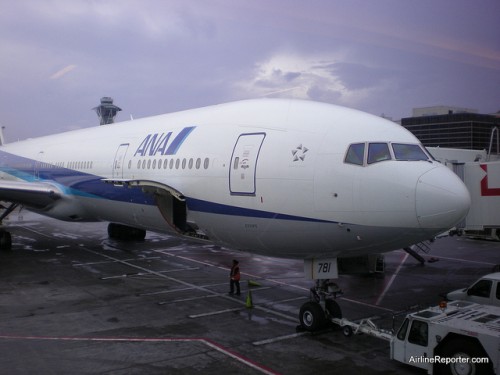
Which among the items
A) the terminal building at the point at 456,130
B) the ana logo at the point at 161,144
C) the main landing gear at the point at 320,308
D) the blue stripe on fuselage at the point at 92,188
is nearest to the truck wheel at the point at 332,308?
the main landing gear at the point at 320,308

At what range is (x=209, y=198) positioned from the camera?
11625 millimetres

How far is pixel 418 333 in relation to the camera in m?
8.95

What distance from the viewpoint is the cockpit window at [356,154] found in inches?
365

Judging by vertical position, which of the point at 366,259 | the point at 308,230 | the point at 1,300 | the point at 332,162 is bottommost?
the point at 1,300

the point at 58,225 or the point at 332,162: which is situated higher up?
the point at 332,162

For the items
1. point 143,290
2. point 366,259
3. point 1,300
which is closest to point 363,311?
point 366,259

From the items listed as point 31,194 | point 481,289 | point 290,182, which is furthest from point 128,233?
point 481,289

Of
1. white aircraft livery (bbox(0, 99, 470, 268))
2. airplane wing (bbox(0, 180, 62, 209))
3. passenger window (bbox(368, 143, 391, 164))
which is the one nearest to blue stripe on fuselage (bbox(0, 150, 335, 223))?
white aircraft livery (bbox(0, 99, 470, 268))

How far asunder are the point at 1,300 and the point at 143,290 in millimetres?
4208

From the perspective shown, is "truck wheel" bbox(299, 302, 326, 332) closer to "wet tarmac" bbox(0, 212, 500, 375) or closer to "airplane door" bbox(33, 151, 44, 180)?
"wet tarmac" bbox(0, 212, 500, 375)

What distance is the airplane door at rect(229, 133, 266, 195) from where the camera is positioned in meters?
10.6

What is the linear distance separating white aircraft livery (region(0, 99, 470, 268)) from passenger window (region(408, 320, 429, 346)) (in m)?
1.49

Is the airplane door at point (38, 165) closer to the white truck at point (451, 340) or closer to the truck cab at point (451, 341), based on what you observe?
the white truck at point (451, 340)

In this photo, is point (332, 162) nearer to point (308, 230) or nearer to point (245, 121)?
point (308, 230)
